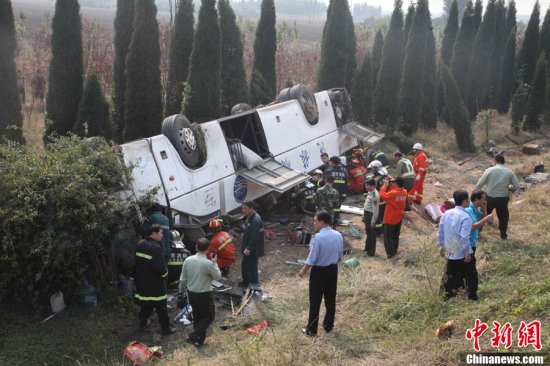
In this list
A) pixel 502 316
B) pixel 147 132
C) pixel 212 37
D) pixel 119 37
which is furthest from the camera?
pixel 119 37

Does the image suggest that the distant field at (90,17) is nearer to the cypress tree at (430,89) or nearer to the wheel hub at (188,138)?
the cypress tree at (430,89)

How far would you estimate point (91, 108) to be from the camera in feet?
42.4

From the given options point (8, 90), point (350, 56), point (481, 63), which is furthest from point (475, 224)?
point (481, 63)

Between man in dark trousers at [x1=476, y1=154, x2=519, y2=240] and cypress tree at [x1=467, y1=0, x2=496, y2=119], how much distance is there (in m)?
18.5

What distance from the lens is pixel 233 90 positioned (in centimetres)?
1745

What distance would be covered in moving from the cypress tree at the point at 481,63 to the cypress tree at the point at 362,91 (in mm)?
8309

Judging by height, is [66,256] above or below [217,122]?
below

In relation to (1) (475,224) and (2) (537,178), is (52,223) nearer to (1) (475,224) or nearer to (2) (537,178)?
(1) (475,224)

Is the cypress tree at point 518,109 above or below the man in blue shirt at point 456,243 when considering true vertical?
below

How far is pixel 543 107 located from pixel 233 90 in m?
14.9

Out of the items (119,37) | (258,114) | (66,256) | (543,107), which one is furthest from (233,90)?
(543,107)

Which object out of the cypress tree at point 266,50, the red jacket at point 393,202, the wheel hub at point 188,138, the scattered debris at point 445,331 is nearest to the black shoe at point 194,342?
the scattered debris at point 445,331

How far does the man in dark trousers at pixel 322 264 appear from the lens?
555 cm

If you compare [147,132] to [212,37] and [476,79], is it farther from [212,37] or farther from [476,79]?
[476,79]
